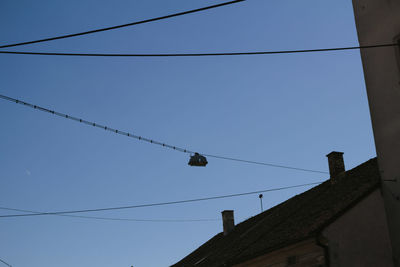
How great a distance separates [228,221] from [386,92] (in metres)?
16.1

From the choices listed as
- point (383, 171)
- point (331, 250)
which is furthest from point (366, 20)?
point (331, 250)

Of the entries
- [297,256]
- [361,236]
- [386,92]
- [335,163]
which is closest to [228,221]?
[335,163]

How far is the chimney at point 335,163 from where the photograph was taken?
16.7 m

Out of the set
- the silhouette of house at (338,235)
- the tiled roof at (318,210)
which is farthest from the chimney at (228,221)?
the silhouette of house at (338,235)

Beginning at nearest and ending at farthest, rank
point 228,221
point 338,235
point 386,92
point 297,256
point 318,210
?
point 386,92
point 338,235
point 297,256
point 318,210
point 228,221

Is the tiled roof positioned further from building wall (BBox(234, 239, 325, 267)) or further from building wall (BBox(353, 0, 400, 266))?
building wall (BBox(353, 0, 400, 266))

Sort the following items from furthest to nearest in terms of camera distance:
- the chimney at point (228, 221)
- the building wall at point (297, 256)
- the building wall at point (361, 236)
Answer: the chimney at point (228, 221) → the building wall at point (297, 256) → the building wall at point (361, 236)

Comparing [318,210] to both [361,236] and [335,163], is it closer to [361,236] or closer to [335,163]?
[361,236]

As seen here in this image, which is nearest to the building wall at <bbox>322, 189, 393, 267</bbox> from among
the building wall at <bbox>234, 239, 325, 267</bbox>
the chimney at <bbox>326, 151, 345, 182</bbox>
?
the building wall at <bbox>234, 239, 325, 267</bbox>

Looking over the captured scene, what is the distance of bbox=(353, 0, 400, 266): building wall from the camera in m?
10.2

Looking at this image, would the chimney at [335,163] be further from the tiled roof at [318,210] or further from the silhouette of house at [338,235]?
the silhouette of house at [338,235]

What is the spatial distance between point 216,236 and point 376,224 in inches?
639

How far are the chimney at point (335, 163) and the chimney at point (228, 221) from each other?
370 inches

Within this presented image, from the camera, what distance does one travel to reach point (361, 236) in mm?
11914
